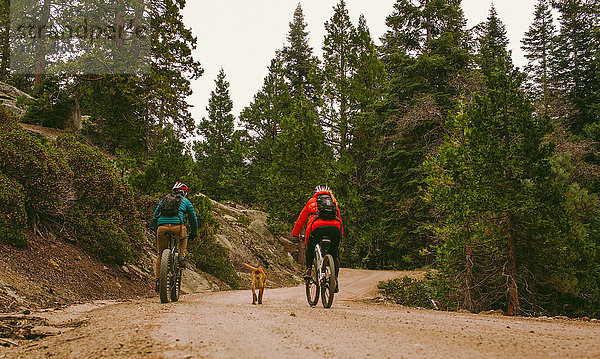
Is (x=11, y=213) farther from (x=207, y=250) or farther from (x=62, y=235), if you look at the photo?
(x=207, y=250)

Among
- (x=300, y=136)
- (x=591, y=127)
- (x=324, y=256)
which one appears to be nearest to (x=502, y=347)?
(x=324, y=256)

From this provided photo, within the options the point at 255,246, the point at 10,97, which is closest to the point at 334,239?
the point at 255,246

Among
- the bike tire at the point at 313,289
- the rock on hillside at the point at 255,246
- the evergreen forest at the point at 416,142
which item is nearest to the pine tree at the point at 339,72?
the evergreen forest at the point at 416,142

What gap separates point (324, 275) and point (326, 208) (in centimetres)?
119

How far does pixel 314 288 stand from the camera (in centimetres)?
779

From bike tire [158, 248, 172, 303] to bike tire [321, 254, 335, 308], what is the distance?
9.18 feet

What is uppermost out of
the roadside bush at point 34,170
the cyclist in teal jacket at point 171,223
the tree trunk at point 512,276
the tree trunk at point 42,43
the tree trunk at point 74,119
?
the tree trunk at point 42,43

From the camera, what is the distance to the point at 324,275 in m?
7.30

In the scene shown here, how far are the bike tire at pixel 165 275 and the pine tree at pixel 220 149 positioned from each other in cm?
2877

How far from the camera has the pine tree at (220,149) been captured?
37.1 m

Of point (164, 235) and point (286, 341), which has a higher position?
point (164, 235)

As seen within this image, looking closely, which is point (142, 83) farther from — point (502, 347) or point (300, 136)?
point (502, 347)

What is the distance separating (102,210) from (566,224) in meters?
11.1

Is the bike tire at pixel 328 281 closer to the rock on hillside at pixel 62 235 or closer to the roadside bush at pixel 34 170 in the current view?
the rock on hillside at pixel 62 235
